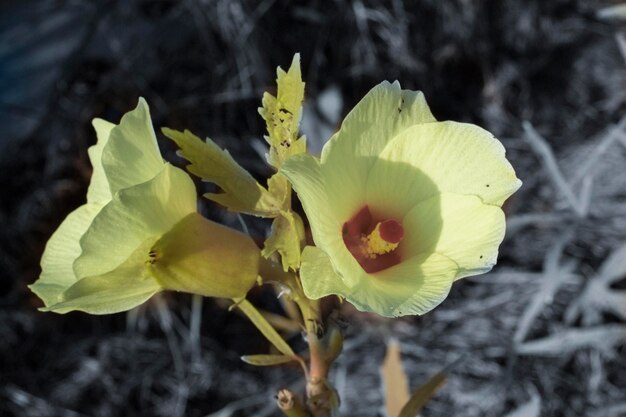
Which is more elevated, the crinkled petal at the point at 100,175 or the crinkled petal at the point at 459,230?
the crinkled petal at the point at 100,175

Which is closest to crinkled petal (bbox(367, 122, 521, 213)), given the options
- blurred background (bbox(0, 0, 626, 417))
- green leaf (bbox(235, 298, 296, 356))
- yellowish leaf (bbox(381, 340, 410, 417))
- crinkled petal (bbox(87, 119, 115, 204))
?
green leaf (bbox(235, 298, 296, 356))

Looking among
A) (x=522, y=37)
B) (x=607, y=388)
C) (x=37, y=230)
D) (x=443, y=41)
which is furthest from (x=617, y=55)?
(x=37, y=230)

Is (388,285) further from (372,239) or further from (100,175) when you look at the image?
(100,175)

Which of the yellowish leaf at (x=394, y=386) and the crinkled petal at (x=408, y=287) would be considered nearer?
the crinkled petal at (x=408, y=287)

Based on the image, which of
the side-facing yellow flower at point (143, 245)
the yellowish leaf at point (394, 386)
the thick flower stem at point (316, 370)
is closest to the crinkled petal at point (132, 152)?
the side-facing yellow flower at point (143, 245)

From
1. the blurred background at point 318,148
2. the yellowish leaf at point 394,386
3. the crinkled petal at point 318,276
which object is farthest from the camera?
the blurred background at point 318,148

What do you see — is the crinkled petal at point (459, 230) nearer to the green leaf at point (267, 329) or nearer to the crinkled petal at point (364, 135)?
the crinkled petal at point (364, 135)

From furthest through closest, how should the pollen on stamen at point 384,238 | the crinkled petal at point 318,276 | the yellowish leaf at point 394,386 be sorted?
the yellowish leaf at point 394,386, the pollen on stamen at point 384,238, the crinkled petal at point 318,276
